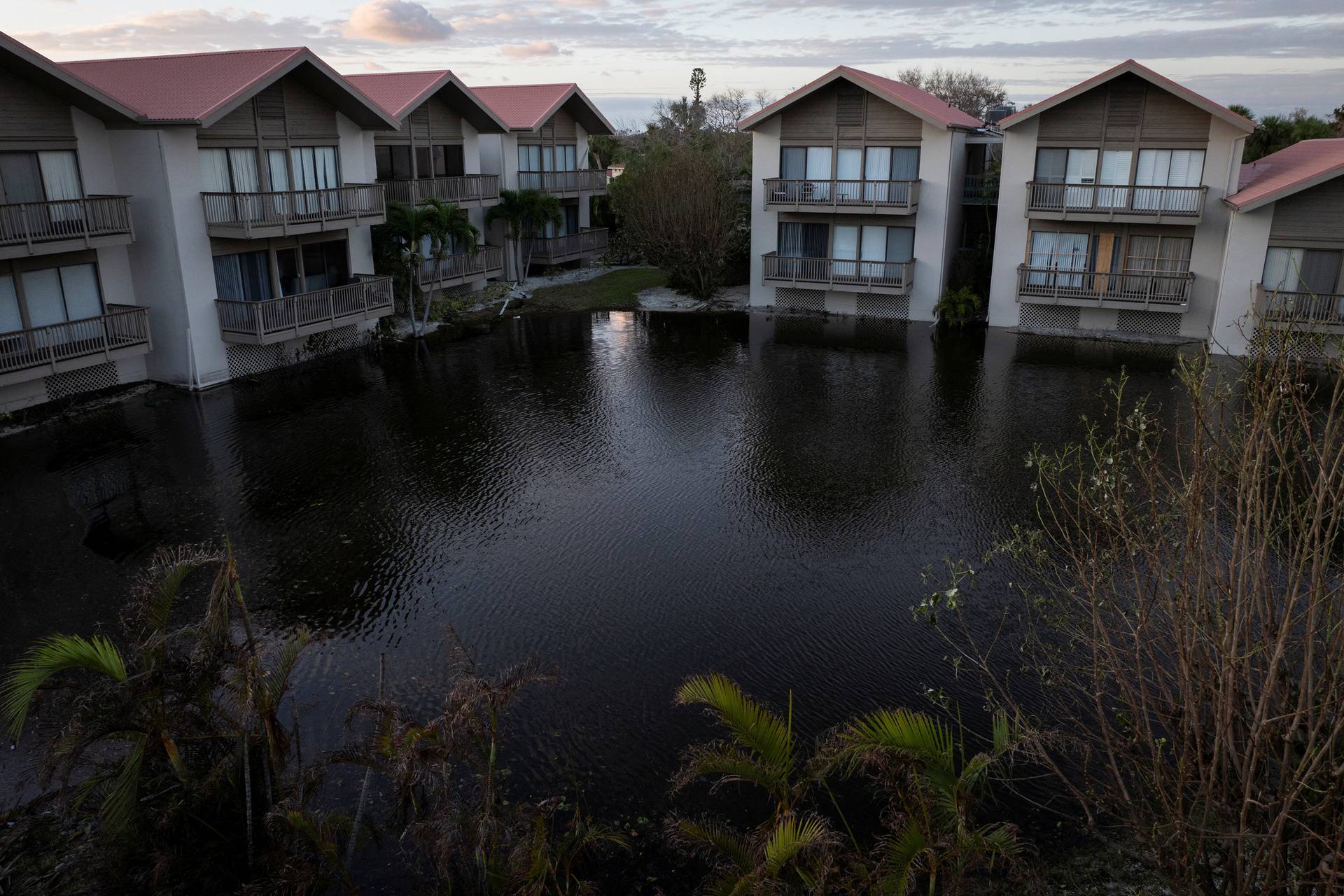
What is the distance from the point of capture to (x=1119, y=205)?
27.0 meters

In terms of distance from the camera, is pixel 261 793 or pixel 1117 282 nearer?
pixel 261 793

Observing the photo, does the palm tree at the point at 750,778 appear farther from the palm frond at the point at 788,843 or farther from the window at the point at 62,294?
the window at the point at 62,294

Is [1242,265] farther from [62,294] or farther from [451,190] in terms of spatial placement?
[62,294]

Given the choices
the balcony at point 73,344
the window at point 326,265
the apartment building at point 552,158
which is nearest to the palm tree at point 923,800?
the balcony at point 73,344

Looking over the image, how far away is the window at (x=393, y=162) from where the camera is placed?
1178 inches

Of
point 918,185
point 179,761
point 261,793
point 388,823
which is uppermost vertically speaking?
point 918,185

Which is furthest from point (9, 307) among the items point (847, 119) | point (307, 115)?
point (847, 119)

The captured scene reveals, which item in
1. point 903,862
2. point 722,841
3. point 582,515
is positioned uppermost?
point 903,862

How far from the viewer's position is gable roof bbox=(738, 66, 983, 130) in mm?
28750

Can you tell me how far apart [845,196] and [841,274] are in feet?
8.05

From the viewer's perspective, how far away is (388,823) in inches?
361

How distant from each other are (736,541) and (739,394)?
8384 millimetres

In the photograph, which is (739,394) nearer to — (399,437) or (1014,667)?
(399,437)

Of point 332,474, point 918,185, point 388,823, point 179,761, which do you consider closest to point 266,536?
point 332,474
